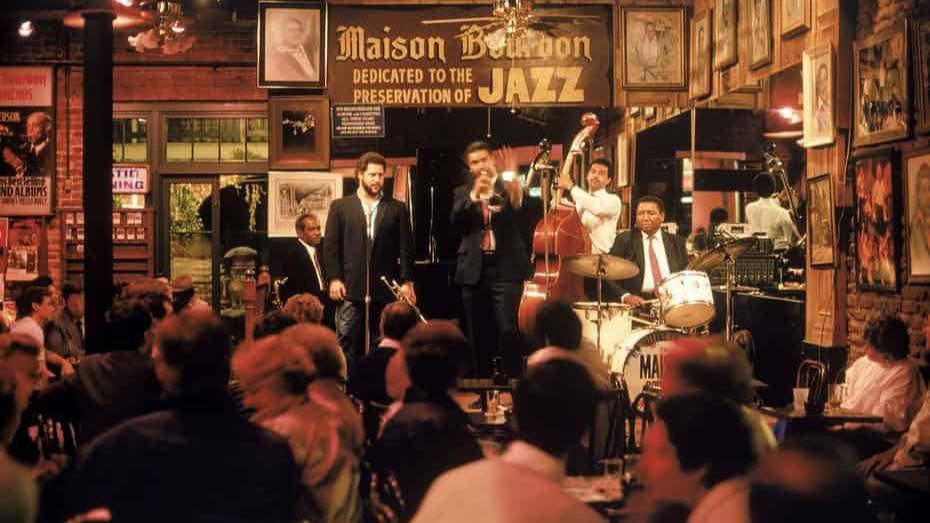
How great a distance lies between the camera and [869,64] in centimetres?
794

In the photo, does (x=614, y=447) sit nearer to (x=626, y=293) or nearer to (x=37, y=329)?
(x=626, y=293)

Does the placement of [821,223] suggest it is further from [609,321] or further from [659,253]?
[609,321]

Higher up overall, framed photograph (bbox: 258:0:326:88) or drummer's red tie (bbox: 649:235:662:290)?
framed photograph (bbox: 258:0:326:88)

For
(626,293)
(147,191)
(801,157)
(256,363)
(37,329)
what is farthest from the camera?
(147,191)

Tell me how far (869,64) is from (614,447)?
2.94 m

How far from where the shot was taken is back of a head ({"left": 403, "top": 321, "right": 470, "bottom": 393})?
421cm

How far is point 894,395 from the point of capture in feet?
20.9

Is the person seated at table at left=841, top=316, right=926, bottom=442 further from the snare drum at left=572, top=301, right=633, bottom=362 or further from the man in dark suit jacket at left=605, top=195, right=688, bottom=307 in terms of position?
the man in dark suit jacket at left=605, top=195, right=688, bottom=307

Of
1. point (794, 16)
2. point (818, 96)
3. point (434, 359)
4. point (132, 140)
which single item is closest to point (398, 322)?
point (434, 359)

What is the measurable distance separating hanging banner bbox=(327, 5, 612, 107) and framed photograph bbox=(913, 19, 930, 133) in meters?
4.40

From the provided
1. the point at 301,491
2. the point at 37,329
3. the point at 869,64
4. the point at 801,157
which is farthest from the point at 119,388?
the point at 801,157

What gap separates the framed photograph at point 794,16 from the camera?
8.91 meters

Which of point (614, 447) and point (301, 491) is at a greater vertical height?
point (301, 491)

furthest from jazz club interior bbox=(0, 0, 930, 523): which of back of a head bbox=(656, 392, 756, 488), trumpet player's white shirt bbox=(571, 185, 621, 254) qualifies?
trumpet player's white shirt bbox=(571, 185, 621, 254)
